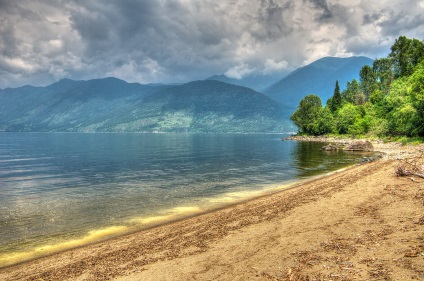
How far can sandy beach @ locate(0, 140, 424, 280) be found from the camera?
9000 mm

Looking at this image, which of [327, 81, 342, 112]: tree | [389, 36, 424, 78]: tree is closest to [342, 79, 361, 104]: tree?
[327, 81, 342, 112]: tree

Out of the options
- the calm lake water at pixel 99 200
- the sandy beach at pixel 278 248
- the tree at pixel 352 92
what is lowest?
the calm lake water at pixel 99 200

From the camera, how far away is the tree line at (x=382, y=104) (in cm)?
6562

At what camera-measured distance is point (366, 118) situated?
118688mm

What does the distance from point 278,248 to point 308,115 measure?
569 ft

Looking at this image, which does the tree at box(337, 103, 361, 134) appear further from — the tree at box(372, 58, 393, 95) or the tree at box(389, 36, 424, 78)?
the tree at box(389, 36, 424, 78)

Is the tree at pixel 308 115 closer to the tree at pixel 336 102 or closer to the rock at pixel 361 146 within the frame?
the tree at pixel 336 102

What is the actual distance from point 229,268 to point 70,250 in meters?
11.7

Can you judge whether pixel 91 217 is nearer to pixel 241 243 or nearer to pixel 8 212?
pixel 8 212

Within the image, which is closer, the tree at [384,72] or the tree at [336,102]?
the tree at [384,72]

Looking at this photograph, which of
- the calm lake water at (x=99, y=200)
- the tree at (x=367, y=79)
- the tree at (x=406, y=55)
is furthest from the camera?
the tree at (x=367, y=79)

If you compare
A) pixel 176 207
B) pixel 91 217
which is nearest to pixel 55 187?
pixel 91 217

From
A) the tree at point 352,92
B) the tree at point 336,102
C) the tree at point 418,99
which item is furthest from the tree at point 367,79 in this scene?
the tree at point 418,99

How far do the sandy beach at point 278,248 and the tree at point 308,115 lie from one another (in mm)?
156339
